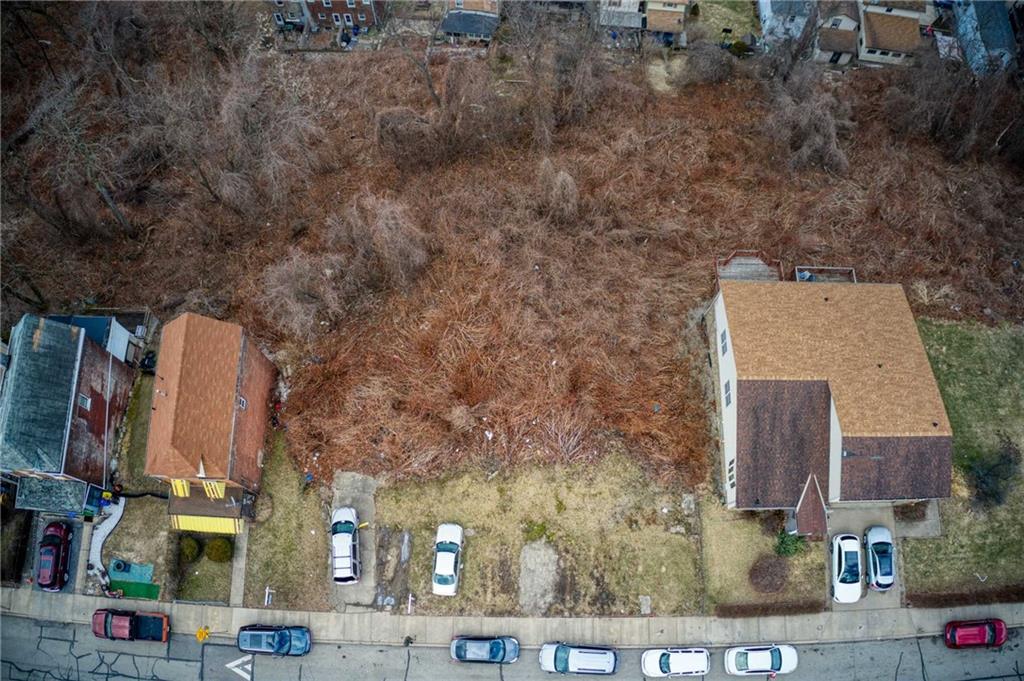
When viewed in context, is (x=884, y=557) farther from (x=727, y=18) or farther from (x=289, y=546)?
(x=727, y=18)

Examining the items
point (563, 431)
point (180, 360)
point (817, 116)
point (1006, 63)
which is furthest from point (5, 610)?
point (1006, 63)

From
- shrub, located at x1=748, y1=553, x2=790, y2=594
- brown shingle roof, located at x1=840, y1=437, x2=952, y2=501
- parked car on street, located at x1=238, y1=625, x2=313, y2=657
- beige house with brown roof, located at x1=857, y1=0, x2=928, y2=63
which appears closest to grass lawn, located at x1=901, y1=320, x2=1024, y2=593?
brown shingle roof, located at x1=840, y1=437, x2=952, y2=501

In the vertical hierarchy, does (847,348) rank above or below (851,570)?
above

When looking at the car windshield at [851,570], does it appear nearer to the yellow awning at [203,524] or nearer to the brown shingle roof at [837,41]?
the yellow awning at [203,524]

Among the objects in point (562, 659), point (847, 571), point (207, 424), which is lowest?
point (562, 659)

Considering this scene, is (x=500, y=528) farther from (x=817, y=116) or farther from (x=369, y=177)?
(x=817, y=116)

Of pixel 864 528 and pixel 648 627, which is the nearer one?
pixel 648 627

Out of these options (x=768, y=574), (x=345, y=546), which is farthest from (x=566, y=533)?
(x=345, y=546)
